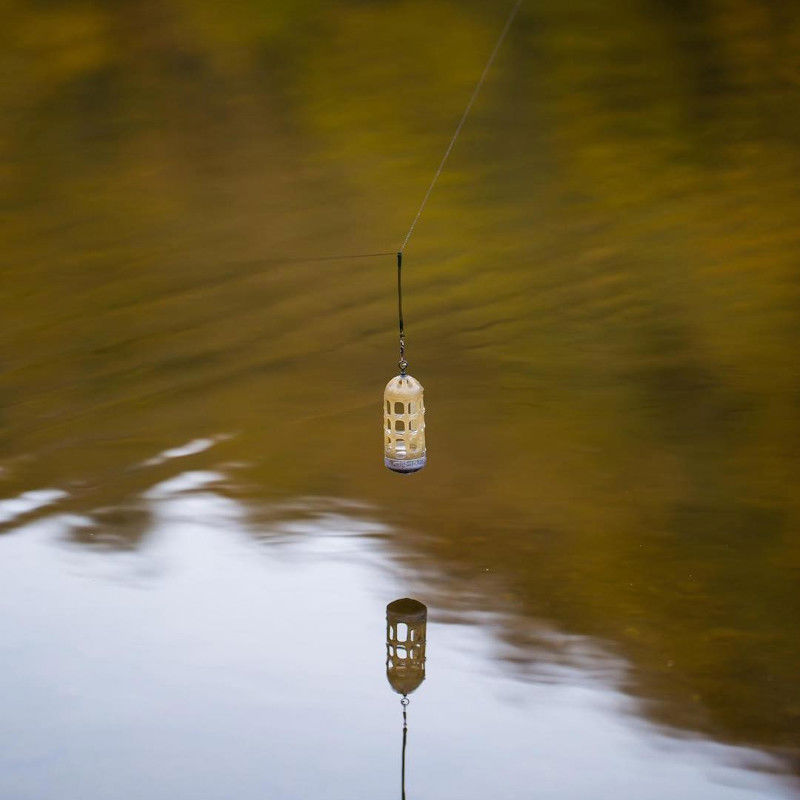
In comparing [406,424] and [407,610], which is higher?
[406,424]

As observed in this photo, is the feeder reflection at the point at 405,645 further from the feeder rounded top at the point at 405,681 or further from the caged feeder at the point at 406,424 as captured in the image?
the caged feeder at the point at 406,424

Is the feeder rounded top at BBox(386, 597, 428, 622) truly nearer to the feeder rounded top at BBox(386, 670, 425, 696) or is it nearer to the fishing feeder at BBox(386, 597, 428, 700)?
the fishing feeder at BBox(386, 597, 428, 700)

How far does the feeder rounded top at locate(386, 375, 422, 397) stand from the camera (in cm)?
245

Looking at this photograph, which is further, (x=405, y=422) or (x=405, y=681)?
(x=405, y=422)

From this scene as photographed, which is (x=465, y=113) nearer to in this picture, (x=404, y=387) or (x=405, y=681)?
(x=404, y=387)

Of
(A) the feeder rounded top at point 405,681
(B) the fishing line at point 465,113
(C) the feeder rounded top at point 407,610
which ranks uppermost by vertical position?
(B) the fishing line at point 465,113

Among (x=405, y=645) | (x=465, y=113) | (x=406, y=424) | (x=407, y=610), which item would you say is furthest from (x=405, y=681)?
(x=465, y=113)

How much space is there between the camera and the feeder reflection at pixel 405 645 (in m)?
2.15

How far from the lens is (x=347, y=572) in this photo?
251cm

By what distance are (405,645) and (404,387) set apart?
0.51 meters

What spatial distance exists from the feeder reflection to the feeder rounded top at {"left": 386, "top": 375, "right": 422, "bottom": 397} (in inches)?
15.9

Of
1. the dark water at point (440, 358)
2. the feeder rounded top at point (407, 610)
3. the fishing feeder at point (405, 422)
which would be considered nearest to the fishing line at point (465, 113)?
the dark water at point (440, 358)

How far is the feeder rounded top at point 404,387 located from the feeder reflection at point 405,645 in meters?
0.40

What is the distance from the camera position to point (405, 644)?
2.27 m
